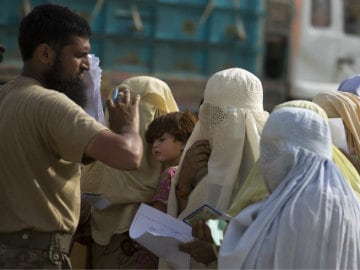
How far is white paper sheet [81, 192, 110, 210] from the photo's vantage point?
4.68 m

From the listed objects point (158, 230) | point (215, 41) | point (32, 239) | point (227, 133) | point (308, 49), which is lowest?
point (308, 49)

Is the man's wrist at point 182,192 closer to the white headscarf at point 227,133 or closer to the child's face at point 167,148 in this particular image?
the white headscarf at point 227,133

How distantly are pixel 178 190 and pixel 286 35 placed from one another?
8.11 meters

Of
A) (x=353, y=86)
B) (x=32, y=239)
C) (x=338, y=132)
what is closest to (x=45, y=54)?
(x=32, y=239)

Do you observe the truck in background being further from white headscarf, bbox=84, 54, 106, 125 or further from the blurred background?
white headscarf, bbox=84, 54, 106, 125

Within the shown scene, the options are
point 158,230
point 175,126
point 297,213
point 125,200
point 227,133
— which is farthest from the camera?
point 125,200

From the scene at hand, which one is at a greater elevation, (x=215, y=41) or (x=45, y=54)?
(x=45, y=54)

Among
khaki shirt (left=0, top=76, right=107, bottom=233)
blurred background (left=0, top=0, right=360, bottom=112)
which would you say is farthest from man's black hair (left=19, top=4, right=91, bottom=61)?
blurred background (left=0, top=0, right=360, bottom=112)

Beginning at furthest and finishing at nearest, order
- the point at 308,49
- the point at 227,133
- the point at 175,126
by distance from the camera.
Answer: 1. the point at 308,49
2. the point at 175,126
3. the point at 227,133

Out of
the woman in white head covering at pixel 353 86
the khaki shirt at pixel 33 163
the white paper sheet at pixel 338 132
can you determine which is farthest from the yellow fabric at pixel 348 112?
the khaki shirt at pixel 33 163

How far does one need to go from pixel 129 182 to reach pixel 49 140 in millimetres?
1242

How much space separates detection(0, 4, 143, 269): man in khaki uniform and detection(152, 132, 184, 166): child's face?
0.94m

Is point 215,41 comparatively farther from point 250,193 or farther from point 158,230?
point 250,193

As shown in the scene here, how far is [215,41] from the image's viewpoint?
36.6 ft
